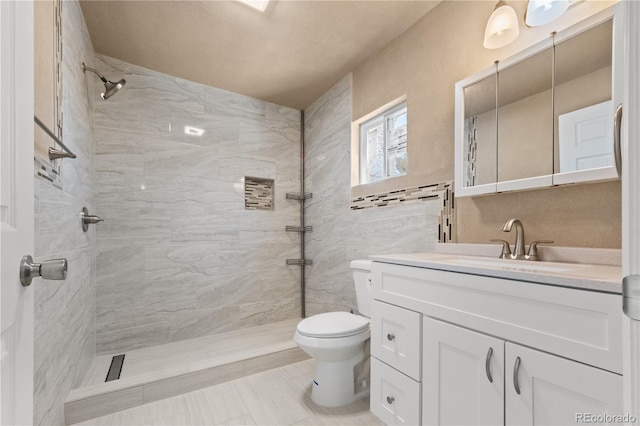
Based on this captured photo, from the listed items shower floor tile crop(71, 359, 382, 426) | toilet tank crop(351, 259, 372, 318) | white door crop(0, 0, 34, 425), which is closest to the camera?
white door crop(0, 0, 34, 425)

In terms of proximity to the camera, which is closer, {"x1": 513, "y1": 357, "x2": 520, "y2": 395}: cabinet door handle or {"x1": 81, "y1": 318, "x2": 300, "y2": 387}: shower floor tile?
{"x1": 513, "y1": 357, "x2": 520, "y2": 395}: cabinet door handle

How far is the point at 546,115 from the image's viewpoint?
124 cm

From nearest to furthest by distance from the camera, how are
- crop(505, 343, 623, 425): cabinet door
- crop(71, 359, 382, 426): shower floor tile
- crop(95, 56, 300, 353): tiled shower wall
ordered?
crop(505, 343, 623, 425): cabinet door < crop(71, 359, 382, 426): shower floor tile < crop(95, 56, 300, 353): tiled shower wall

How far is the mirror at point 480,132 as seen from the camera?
1.43m

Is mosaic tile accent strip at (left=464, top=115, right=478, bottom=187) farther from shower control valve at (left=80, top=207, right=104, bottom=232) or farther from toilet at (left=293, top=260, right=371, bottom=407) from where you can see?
shower control valve at (left=80, top=207, right=104, bottom=232)

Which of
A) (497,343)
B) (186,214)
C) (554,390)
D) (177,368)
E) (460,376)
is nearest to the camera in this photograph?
(554,390)

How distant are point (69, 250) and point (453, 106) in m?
2.21

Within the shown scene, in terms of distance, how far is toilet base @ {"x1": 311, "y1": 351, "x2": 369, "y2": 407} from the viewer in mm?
1700

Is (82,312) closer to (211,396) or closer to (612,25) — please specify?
(211,396)

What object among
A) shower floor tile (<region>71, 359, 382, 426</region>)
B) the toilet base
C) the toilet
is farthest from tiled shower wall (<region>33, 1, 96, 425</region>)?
the toilet base

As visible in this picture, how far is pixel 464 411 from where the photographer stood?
3.34 feet

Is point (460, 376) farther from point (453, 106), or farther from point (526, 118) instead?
point (453, 106)

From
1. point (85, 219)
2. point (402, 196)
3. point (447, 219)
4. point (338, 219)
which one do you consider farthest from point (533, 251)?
point (85, 219)

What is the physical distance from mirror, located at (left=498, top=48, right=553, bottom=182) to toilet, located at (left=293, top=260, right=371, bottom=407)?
1.16 meters
